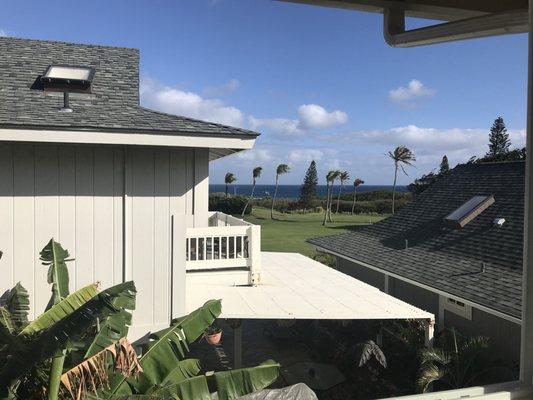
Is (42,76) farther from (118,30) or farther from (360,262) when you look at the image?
(360,262)

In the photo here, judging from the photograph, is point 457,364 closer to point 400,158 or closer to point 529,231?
point 529,231

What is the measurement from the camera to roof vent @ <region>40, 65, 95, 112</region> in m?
7.07

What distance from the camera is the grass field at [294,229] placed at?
→ 24391 mm

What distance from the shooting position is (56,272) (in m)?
4.94

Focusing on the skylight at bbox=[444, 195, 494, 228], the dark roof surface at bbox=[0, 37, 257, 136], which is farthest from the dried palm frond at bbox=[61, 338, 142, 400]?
the skylight at bbox=[444, 195, 494, 228]

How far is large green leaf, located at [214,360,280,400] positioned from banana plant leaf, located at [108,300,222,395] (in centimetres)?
56

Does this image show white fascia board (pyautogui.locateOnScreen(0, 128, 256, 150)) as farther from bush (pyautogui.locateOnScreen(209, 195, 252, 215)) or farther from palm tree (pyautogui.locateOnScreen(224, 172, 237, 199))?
palm tree (pyautogui.locateOnScreen(224, 172, 237, 199))

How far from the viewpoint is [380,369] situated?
362 inches

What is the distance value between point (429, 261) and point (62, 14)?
12610mm

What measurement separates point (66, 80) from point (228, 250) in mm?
A: 3944

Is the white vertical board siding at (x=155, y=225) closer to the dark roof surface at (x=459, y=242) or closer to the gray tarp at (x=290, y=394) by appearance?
the gray tarp at (x=290, y=394)

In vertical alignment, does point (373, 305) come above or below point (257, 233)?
below

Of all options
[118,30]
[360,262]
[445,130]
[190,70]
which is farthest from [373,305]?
[445,130]

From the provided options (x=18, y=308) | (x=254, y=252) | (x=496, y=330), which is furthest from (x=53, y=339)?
(x=496, y=330)
